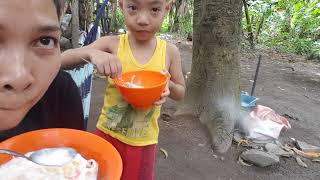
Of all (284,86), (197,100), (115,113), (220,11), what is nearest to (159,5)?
(115,113)

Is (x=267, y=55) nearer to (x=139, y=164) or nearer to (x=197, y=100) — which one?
(x=197, y=100)

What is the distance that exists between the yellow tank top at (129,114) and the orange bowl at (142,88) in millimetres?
91

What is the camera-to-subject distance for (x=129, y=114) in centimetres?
163

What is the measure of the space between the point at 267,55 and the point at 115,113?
25.1 ft

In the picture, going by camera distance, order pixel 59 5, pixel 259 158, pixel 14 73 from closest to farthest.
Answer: pixel 14 73 → pixel 59 5 → pixel 259 158

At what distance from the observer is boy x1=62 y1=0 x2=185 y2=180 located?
1567mm

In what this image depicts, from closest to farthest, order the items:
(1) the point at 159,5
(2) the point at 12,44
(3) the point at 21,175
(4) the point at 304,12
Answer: (2) the point at 12,44, (3) the point at 21,175, (1) the point at 159,5, (4) the point at 304,12

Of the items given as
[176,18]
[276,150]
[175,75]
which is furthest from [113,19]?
[175,75]

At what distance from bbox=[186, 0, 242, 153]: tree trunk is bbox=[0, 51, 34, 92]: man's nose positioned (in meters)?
2.55

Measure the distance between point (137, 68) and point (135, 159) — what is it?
48 cm

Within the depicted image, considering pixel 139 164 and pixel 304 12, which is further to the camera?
pixel 304 12

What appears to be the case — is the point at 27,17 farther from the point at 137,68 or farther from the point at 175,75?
the point at 175,75

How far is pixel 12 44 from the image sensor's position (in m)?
0.58

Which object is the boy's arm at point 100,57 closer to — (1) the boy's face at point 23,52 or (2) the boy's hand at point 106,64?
(2) the boy's hand at point 106,64
